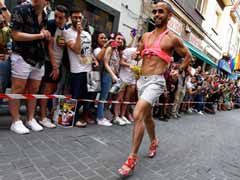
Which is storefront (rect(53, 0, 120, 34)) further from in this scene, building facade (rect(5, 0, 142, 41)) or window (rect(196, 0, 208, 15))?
window (rect(196, 0, 208, 15))

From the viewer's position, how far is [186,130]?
6.37 m

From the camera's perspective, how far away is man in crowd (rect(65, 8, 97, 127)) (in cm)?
427

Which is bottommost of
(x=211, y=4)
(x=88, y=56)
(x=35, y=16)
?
(x=88, y=56)

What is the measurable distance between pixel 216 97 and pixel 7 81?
10.5 meters

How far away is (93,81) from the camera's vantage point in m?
4.72

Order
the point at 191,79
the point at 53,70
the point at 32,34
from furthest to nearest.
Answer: the point at 191,79, the point at 53,70, the point at 32,34

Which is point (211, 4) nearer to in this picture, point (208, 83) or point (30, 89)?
point (208, 83)

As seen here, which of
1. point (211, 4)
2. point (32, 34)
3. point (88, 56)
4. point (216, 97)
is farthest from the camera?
point (211, 4)

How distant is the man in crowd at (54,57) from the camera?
4.09m

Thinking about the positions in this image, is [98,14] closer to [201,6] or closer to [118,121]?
[118,121]

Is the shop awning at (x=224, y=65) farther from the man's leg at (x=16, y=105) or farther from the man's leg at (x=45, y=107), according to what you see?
the man's leg at (x=16, y=105)

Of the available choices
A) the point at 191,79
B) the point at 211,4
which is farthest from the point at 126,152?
the point at 211,4

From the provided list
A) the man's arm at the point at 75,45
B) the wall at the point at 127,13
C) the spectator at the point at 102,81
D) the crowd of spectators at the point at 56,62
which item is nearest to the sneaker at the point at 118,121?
the crowd of spectators at the point at 56,62

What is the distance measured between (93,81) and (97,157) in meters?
1.70
